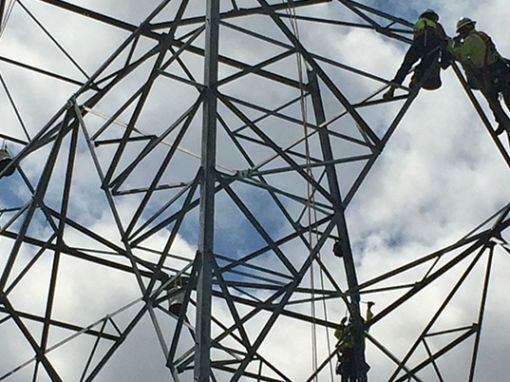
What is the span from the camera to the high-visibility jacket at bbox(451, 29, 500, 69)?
16625 mm

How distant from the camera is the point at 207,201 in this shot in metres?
12.6

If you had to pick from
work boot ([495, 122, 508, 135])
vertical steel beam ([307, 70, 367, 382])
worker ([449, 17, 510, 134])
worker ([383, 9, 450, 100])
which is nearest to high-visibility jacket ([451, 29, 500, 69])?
worker ([449, 17, 510, 134])

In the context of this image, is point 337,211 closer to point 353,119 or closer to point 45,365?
point 353,119

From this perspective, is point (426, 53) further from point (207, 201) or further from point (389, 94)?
point (207, 201)

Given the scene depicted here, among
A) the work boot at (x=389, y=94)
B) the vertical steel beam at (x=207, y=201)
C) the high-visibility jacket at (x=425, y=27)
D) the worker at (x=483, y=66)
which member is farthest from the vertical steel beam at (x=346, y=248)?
the vertical steel beam at (x=207, y=201)

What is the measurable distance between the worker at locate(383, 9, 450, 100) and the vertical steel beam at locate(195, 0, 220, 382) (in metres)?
3.38

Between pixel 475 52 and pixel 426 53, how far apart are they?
936mm

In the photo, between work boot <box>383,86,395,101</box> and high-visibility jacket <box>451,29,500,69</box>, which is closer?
work boot <box>383,86,395,101</box>

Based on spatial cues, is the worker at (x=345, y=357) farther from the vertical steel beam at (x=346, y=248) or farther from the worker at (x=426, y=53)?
the worker at (x=426, y=53)

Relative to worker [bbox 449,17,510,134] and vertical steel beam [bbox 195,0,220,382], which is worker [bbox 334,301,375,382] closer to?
worker [bbox 449,17,510,134]

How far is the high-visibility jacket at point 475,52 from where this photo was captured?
16.6 m

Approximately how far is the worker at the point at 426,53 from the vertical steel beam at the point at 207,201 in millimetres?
3380

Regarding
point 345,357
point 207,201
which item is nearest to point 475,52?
point 345,357

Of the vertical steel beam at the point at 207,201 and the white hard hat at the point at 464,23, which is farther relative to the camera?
the white hard hat at the point at 464,23
